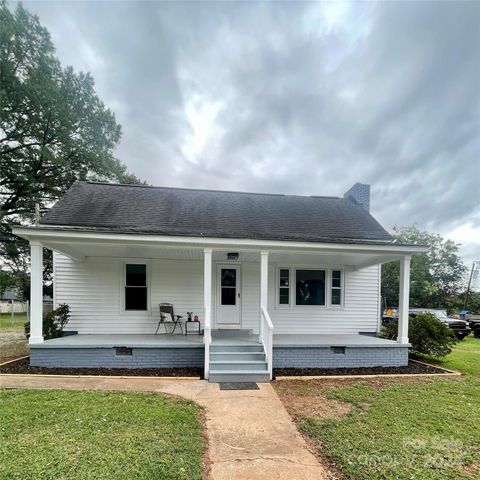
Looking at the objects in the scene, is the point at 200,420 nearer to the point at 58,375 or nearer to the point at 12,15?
A: the point at 58,375

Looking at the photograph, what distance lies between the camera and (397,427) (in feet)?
12.5

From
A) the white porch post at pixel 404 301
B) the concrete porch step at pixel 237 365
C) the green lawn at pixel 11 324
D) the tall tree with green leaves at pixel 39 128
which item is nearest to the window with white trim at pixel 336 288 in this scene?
the white porch post at pixel 404 301

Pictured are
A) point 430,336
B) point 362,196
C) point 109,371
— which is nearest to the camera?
point 109,371

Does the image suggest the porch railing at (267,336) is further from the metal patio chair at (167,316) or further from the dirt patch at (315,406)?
the metal patio chair at (167,316)

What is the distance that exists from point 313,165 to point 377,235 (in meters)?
11.7

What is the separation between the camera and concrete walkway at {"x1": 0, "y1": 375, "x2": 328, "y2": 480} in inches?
114

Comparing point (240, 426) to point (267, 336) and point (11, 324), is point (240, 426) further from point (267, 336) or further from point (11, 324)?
point (11, 324)

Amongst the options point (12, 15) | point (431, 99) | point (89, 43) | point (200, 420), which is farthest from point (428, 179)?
point (12, 15)

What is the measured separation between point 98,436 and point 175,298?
5.48 m

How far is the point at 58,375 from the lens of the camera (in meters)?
5.86

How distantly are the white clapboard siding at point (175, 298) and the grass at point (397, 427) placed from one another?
11.1 feet

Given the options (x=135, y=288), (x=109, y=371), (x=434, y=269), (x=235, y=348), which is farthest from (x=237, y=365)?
(x=434, y=269)

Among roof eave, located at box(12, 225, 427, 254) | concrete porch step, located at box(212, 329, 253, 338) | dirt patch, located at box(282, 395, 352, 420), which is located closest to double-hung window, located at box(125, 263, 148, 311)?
concrete porch step, located at box(212, 329, 253, 338)

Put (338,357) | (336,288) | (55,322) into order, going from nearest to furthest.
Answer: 1. (338,357)
2. (55,322)
3. (336,288)
